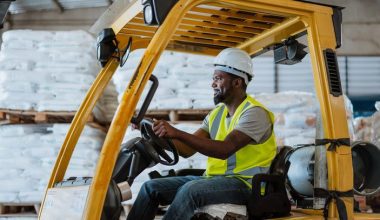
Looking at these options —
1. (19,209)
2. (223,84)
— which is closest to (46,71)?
(19,209)

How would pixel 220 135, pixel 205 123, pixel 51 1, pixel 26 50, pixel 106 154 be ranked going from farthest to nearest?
pixel 51 1, pixel 26 50, pixel 205 123, pixel 220 135, pixel 106 154

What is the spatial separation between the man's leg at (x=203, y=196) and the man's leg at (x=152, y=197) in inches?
18.1

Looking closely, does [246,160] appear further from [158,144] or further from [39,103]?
[39,103]

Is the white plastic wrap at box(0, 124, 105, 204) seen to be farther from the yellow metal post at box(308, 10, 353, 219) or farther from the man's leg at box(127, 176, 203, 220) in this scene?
the yellow metal post at box(308, 10, 353, 219)

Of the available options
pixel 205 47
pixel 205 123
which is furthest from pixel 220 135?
pixel 205 47

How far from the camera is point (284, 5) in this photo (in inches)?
109

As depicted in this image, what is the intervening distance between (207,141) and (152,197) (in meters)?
0.64

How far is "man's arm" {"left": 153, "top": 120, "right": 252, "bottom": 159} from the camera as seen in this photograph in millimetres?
2578

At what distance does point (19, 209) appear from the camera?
21.0 ft

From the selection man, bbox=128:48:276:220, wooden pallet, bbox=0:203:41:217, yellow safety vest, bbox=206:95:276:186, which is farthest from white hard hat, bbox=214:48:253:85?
wooden pallet, bbox=0:203:41:217

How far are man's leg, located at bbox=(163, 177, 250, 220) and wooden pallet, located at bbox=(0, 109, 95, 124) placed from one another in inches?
138

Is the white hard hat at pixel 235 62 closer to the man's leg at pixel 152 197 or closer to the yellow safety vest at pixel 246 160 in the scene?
the yellow safety vest at pixel 246 160

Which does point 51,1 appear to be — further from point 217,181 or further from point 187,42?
point 217,181

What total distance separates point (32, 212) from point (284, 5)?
4.61 m
